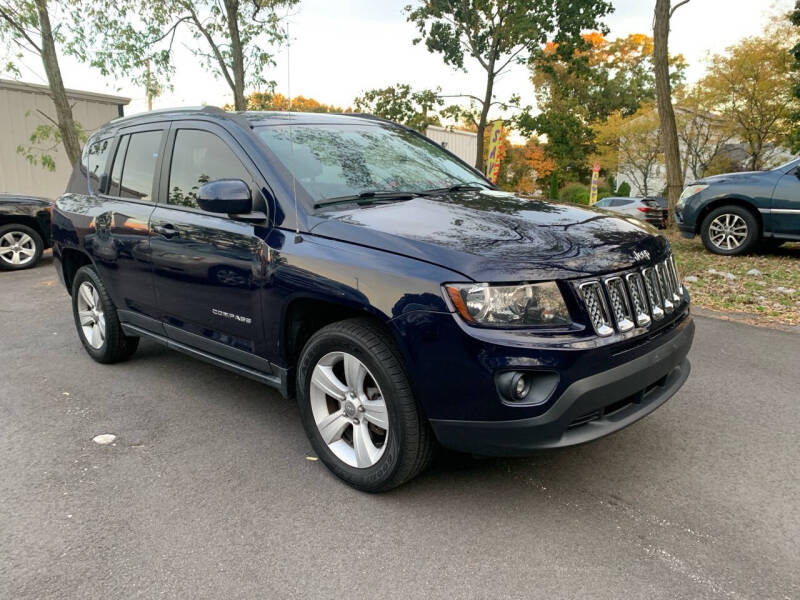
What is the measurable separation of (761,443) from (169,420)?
11.6 feet

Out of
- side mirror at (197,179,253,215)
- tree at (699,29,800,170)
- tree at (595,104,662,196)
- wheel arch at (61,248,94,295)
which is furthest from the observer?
tree at (595,104,662,196)

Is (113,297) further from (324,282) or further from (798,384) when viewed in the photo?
(798,384)

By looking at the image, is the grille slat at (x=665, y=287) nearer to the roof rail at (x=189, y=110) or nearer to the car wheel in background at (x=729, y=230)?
the roof rail at (x=189, y=110)

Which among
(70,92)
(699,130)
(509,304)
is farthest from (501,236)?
(699,130)

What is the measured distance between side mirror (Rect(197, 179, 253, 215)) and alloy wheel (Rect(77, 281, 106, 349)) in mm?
2151

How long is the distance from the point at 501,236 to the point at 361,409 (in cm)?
104

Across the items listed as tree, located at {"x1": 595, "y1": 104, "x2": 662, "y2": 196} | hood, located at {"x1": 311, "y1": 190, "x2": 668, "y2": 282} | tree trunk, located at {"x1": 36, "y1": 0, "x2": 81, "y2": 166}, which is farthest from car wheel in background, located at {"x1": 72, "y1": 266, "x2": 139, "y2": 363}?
tree, located at {"x1": 595, "y1": 104, "x2": 662, "y2": 196}

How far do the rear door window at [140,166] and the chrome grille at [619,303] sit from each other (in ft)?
9.87

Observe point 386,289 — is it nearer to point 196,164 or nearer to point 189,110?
point 196,164

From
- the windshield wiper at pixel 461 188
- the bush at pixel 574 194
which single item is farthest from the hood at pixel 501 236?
the bush at pixel 574 194

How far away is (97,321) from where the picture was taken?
497 cm

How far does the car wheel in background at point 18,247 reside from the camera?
33.3 feet

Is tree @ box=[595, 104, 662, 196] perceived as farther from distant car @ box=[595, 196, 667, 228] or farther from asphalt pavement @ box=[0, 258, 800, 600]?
asphalt pavement @ box=[0, 258, 800, 600]

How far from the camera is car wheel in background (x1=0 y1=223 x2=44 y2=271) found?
10.2m
